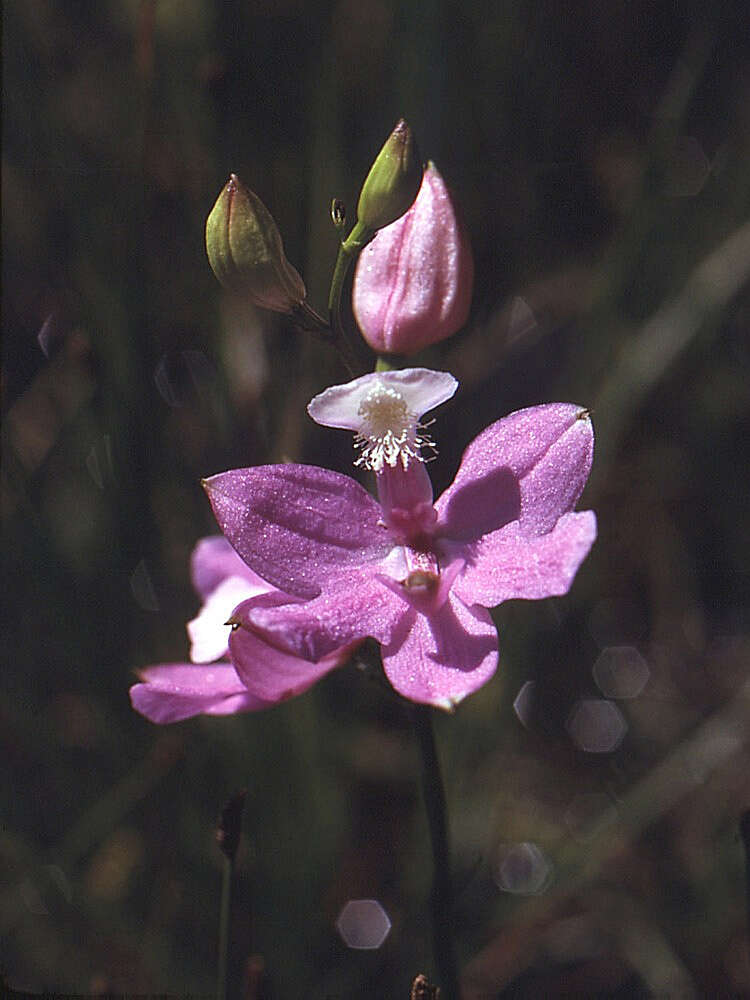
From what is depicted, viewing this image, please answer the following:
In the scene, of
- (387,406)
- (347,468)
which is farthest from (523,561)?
(347,468)

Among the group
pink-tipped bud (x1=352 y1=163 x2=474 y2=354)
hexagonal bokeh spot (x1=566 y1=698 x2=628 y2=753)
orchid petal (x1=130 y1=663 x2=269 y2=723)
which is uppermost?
pink-tipped bud (x1=352 y1=163 x2=474 y2=354)

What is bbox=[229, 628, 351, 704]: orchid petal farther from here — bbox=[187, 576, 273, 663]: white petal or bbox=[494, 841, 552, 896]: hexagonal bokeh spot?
bbox=[494, 841, 552, 896]: hexagonal bokeh spot

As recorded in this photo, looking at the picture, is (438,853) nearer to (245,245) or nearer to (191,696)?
(191,696)

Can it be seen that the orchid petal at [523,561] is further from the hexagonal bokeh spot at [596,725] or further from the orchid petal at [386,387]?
the hexagonal bokeh spot at [596,725]

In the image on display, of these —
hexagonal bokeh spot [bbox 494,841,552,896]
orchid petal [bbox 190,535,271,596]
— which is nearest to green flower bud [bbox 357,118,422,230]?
orchid petal [bbox 190,535,271,596]

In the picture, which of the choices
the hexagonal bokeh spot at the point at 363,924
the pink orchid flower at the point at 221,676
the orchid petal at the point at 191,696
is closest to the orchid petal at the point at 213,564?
the pink orchid flower at the point at 221,676

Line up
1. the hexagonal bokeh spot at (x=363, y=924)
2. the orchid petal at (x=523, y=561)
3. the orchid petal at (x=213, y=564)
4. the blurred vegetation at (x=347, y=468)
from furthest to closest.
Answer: the hexagonal bokeh spot at (x=363, y=924), the blurred vegetation at (x=347, y=468), the orchid petal at (x=213, y=564), the orchid petal at (x=523, y=561)
